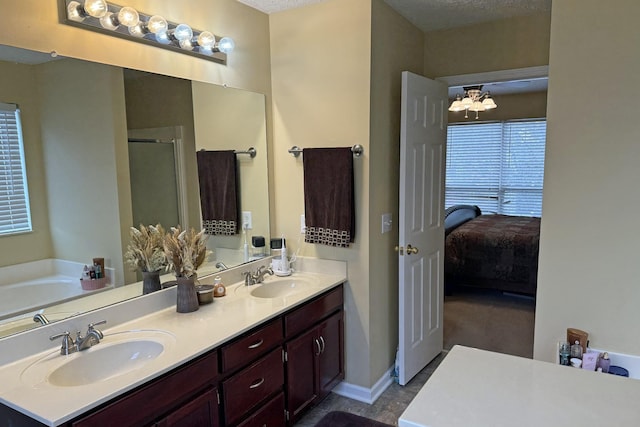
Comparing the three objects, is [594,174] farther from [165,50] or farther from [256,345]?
[165,50]

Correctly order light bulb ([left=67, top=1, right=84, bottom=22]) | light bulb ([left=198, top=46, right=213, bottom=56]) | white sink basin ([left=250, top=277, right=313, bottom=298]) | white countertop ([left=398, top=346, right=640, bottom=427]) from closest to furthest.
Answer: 1. white countertop ([left=398, top=346, right=640, bottom=427])
2. light bulb ([left=67, top=1, right=84, bottom=22])
3. light bulb ([left=198, top=46, right=213, bottom=56])
4. white sink basin ([left=250, top=277, right=313, bottom=298])

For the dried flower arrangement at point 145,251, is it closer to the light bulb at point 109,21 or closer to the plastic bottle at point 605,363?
the light bulb at point 109,21

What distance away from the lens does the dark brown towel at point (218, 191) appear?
8.29ft

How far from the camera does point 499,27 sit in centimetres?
294

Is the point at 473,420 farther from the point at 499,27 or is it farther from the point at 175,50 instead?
the point at 499,27

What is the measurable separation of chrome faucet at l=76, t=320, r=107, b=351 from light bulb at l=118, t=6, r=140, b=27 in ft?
4.25

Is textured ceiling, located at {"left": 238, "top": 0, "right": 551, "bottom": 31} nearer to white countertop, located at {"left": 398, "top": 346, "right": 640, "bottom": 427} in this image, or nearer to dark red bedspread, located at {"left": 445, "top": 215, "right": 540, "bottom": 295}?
white countertop, located at {"left": 398, "top": 346, "right": 640, "bottom": 427}

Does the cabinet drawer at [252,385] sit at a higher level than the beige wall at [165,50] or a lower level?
lower

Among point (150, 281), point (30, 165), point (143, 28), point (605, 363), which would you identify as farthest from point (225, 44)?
point (605, 363)

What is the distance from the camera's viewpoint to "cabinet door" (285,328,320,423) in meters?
2.25

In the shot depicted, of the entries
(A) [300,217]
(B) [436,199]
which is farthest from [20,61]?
(B) [436,199]

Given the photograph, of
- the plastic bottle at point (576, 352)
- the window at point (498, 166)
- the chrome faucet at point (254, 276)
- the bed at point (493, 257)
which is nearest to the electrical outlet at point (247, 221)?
the chrome faucet at point (254, 276)

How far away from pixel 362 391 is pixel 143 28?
2388 mm

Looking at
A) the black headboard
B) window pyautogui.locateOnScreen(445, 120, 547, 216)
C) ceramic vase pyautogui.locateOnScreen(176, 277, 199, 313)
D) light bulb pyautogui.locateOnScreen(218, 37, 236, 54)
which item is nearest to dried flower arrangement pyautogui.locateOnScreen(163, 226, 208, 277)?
ceramic vase pyautogui.locateOnScreen(176, 277, 199, 313)
